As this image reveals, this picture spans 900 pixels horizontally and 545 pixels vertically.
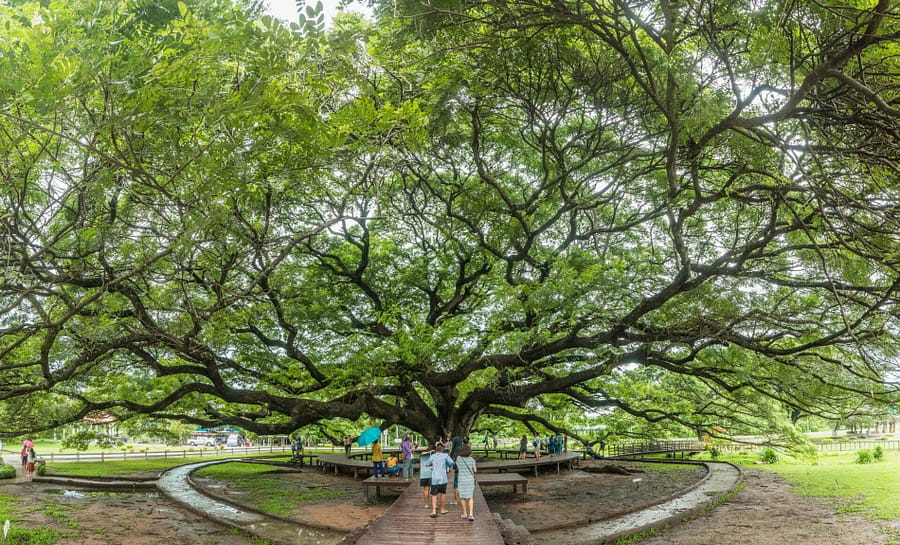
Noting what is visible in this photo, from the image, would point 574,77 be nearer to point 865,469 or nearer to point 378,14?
point 378,14

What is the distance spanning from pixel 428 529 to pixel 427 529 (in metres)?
0.02

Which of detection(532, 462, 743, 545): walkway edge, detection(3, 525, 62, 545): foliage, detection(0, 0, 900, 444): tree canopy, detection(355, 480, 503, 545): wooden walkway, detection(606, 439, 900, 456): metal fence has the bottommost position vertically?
detection(606, 439, 900, 456): metal fence

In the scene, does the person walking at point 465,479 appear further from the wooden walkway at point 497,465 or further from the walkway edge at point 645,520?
the wooden walkway at point 497,465

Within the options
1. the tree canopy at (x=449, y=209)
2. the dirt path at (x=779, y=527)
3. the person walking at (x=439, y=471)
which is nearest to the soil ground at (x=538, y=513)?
the dirt path at (x=779, y=527)

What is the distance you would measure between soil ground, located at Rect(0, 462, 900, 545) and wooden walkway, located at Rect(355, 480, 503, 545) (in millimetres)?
2302

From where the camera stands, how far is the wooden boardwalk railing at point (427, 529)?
25.8ft

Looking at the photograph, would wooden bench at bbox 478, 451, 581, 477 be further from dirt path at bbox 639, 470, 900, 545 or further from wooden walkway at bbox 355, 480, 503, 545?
wooden walkway at bbox 355, 480, 503, 545

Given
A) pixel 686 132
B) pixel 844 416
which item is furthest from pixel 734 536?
pixel 686 132

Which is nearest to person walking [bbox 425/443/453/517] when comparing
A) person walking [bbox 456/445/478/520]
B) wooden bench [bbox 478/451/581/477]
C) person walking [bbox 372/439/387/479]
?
person walking [bbox 456/445/478/520]

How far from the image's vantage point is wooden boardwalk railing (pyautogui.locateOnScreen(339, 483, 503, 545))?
787cm

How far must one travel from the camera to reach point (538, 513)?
13320mm

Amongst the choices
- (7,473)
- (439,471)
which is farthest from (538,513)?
(7,473)

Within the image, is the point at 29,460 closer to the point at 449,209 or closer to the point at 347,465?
the point at 347,465

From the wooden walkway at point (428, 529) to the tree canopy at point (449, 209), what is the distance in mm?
3663
